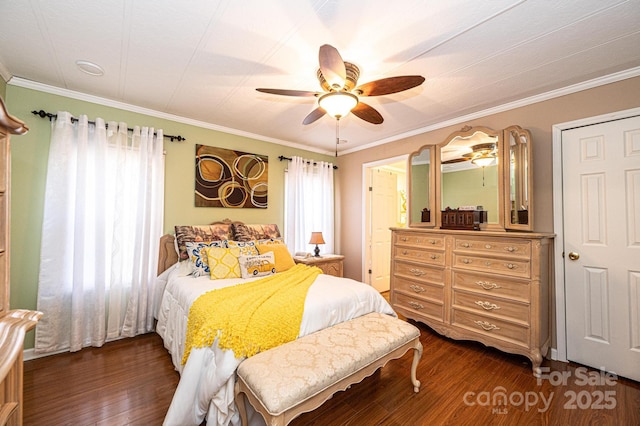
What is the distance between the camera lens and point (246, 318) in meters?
1.70

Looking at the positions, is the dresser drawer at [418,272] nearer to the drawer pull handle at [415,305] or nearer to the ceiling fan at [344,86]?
the drawer pull handle at [415,305]

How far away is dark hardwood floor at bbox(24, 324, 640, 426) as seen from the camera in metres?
1.77

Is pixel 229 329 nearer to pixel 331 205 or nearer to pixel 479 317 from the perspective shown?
pixel 479 317

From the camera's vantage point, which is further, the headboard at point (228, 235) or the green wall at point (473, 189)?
the headboard at point (228, 235)

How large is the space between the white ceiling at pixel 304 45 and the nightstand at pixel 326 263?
207 centimetres

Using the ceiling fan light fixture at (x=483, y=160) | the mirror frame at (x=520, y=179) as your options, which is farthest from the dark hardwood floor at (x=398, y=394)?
the ceiling fan light fixture at (x=483, y=160)

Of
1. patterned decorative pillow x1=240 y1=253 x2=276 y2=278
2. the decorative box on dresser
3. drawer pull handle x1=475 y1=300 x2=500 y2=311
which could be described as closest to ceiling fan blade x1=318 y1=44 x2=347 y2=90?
the decorative box on dresser

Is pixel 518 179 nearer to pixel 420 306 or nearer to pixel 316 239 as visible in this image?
pixel 420 306

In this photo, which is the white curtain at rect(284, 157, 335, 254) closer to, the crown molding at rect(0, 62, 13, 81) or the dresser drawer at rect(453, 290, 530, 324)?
the dresser drawer at rect(453, 290, 530, 324)

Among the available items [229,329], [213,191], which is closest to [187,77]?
[213,191]

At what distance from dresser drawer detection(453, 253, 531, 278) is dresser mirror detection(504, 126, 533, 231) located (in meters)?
0.42

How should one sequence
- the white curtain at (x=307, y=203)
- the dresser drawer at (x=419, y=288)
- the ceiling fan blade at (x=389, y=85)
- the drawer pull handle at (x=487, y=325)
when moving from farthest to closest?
1. the white curtain at (x=307, y=203)
2. the dresser drawer at (x=419, y=288)
3. the drawer pull handle at (x=487, y=325)
4. the ceiling fan blade at (x=389, y=85)

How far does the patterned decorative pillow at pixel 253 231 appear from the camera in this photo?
3.45 metres

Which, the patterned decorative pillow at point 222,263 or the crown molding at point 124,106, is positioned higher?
the crown molding at point 124,106
